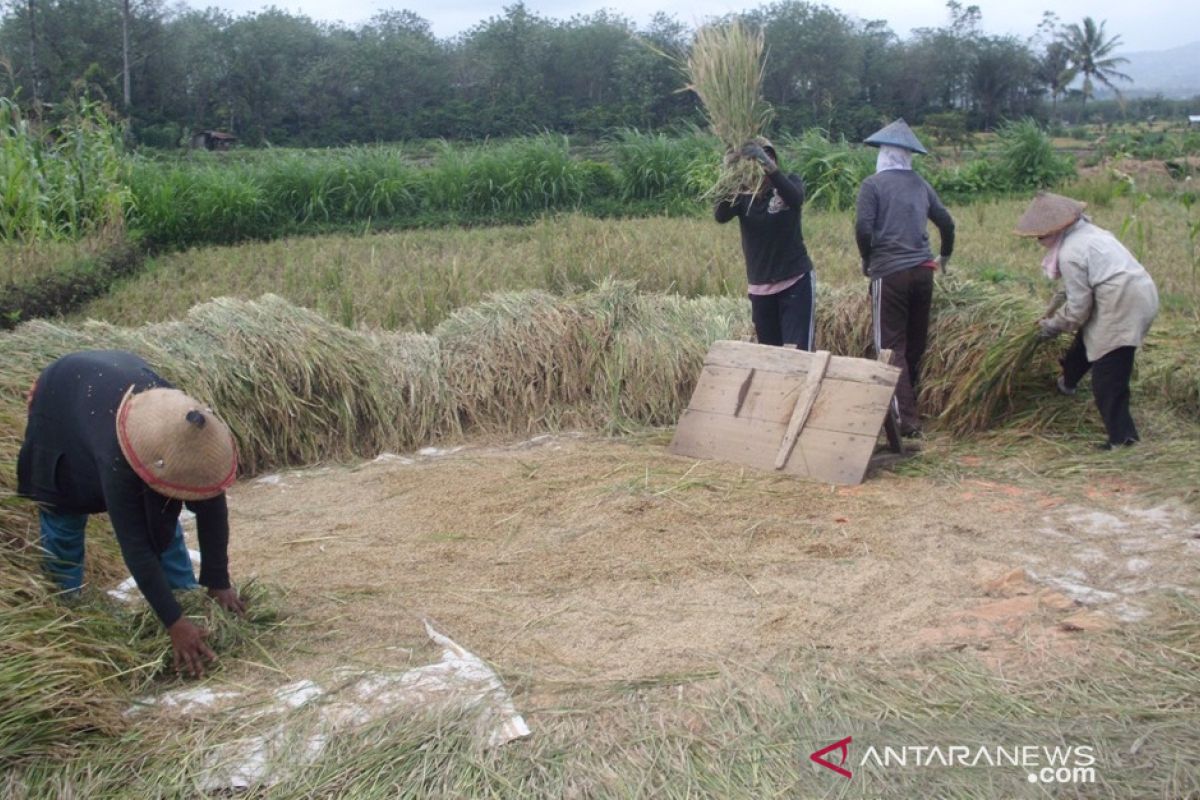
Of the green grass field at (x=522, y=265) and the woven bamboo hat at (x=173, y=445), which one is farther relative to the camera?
the green grass field at (x=522, y=265)

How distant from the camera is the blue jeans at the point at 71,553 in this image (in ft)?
11.8

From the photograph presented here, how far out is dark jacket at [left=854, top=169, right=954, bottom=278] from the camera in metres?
5.93

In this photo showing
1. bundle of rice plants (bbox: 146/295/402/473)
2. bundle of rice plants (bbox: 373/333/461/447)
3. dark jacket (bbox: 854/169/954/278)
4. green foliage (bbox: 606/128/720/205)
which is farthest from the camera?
green foliage (bbox: 606/128/720/205)

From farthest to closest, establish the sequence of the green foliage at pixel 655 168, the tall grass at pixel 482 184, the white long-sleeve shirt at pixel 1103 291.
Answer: the green foliage at pixel 655 168
the tall grass at pixel 482 184
the white long-sleeve shirt at pixel 1103 291

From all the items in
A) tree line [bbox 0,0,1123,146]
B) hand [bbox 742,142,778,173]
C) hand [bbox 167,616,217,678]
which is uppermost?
tree line [bbox 0,0,1123,146]

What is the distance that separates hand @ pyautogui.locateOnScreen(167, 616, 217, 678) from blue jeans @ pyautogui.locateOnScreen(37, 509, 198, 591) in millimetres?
296

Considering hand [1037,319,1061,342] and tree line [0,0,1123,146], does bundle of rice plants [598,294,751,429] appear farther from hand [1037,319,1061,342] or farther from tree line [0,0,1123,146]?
Result: tree line [0,0,1123,146]

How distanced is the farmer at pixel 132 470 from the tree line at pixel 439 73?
1939cm

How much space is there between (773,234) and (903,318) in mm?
843

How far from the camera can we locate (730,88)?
6.22 metres

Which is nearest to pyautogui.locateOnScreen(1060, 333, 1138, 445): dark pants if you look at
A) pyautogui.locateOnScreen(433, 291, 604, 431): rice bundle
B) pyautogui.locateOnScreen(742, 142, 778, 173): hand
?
pyautogui.locateOnScreen(742, 142, 778, 173): hand

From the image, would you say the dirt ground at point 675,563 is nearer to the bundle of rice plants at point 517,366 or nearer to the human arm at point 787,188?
the bundle of rice plants at point 517,366

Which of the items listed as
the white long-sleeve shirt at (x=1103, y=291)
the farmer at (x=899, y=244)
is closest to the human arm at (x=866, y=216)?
the farmer at (x=899, y=244)

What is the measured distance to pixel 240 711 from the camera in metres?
3.21
